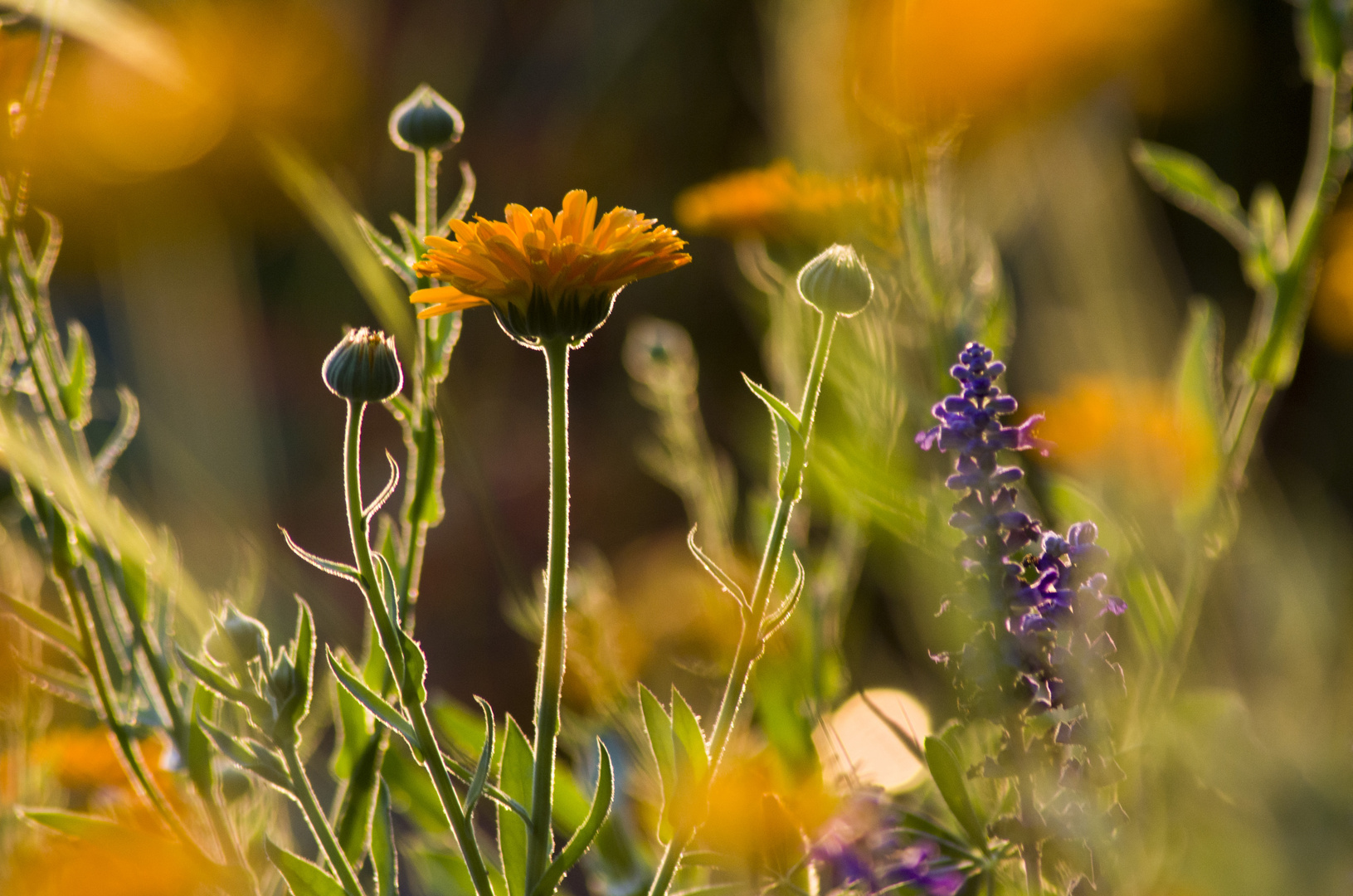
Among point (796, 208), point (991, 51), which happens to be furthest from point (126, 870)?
point (991, 51)

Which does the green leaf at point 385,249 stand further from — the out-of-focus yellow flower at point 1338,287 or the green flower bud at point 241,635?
the out-of-focus yellow flower at point 1338,287

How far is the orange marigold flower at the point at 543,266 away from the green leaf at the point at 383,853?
18cm

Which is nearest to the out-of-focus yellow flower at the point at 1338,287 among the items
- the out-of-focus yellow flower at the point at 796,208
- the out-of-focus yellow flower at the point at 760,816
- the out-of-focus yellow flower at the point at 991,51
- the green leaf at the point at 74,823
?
the out-of-focus yellow flower at the point at 991,51

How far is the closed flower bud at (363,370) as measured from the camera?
34 centimetres

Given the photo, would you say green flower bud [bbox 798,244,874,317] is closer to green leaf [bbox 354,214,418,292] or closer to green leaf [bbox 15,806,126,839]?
green leaf [bbox 354,214,418,292]

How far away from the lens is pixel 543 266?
0.33 metres

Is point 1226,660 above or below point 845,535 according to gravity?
below

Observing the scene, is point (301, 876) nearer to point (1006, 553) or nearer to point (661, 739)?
point (661, 739)

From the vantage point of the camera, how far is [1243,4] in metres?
1.28

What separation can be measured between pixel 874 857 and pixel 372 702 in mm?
172

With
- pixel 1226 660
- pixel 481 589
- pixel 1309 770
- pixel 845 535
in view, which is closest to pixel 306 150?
pixel 481 589

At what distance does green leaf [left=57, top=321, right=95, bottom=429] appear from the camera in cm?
39

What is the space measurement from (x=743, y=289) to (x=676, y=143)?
66 cm

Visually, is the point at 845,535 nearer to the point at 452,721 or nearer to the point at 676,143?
the point at 452,721
